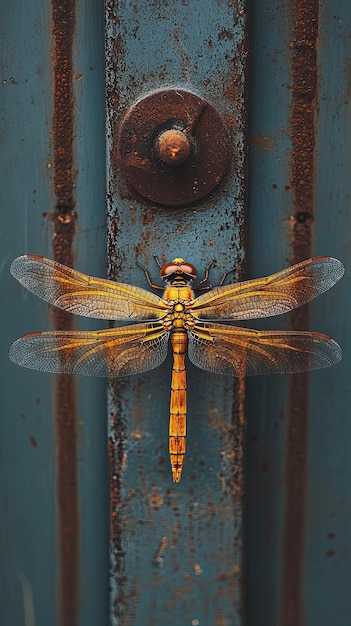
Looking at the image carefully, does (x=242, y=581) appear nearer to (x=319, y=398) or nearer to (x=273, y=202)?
(x=319, y=398)

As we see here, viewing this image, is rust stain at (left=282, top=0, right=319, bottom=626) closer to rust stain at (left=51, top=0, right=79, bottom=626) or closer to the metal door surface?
the metal door surface

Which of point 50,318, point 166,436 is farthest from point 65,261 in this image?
point 166,436

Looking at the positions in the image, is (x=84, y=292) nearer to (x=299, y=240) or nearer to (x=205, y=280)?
(x=205, y=280)

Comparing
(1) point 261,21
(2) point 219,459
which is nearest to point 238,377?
(2) point 219,459

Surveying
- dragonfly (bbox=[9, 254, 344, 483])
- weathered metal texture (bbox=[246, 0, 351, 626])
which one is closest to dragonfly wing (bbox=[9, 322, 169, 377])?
dragonfly (bbox=[9, 254, 344, 483])

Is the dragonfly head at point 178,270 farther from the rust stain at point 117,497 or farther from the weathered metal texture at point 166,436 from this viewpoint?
the rust stain at point 117,497
